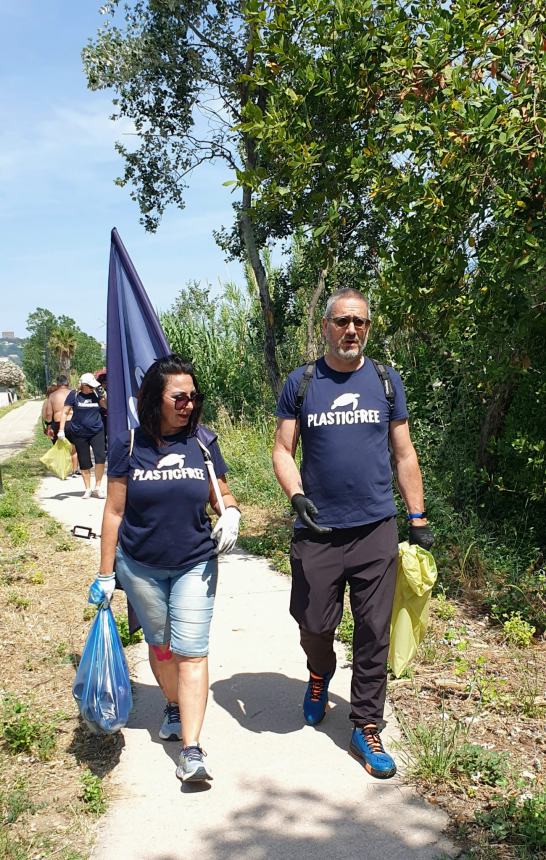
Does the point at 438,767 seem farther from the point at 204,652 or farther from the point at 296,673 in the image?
the point at 296,673

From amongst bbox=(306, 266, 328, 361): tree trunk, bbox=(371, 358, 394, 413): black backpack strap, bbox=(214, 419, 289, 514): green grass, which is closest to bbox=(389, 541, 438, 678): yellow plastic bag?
bbox=(371, 358, 394, 413): black backpack strap

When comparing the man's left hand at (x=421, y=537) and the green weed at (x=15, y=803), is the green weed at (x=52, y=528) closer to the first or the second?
the green weed at (x=15, y=803)

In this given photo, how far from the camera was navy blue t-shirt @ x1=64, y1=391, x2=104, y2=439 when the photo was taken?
1151 cm

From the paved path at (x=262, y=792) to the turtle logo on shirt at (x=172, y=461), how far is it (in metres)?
1.44

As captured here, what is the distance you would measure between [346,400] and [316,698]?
1.59 meters

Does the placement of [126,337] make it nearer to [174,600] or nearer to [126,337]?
[126,337]

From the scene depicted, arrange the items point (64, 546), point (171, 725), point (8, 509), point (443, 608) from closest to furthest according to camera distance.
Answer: point (171, 725), point (443, 608), point (64, 546), point (8, 509)

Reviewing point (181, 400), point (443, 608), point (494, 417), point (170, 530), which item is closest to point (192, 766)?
point (170, 530)

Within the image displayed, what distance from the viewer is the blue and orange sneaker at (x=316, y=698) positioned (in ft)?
13.3

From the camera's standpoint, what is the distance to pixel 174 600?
3660 mm

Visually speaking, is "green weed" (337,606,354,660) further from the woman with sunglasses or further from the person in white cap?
the person in white cap

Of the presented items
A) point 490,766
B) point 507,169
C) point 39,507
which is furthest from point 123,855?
point 39,507

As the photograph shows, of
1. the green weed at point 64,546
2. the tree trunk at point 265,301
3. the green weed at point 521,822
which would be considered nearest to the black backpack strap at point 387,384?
the green weed at point 521,822

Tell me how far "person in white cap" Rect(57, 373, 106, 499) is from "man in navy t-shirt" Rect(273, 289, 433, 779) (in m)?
8.15
